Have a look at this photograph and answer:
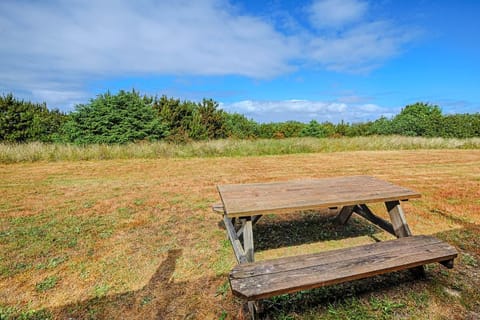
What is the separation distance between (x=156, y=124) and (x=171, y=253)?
13029mm

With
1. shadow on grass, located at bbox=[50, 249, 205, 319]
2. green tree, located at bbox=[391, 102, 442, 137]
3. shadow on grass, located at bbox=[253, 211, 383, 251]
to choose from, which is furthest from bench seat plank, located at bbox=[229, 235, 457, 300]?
green tree, located at bbox=[391, 102, 442, 137]

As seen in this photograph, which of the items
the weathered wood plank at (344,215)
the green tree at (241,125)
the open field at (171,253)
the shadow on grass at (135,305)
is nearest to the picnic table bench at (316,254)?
the open field at (171,253)

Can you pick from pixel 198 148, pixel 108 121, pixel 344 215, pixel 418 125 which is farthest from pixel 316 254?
pixel 418 125

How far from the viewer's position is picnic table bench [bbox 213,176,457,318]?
1.45m

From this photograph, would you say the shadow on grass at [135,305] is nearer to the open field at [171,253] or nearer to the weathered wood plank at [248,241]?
the open field at [171,253]

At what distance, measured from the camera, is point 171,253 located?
102 inches

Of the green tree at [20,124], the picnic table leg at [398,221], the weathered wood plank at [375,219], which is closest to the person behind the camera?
the picnic table leg at [398,221]

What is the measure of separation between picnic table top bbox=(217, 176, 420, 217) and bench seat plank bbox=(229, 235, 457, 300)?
37 cm

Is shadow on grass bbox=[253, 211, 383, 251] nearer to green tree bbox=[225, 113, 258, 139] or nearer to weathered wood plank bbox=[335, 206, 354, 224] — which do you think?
weathered wood plank bbox=[335, 206, 354, 224]

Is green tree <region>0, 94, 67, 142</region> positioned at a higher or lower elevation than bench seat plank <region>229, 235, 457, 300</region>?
higher

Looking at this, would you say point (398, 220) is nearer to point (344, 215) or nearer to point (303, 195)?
point (344, 215)

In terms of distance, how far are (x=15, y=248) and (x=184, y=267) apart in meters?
1.97

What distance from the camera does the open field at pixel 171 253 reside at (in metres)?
1.80

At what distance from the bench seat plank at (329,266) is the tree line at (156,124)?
1134cm
